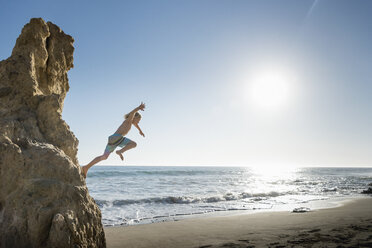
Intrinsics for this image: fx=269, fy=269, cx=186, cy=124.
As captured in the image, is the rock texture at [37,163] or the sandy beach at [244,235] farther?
the sandy beach at [244,235]

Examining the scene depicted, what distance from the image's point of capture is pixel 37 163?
3.80 m

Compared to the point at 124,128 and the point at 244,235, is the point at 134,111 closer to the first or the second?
the point at 124,128

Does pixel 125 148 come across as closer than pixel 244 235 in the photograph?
No

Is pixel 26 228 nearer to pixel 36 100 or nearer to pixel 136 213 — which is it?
pixel 36 100

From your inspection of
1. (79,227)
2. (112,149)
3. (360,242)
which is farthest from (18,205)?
(360,242)

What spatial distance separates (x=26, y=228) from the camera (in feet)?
11.1

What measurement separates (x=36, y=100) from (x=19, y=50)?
101 cm

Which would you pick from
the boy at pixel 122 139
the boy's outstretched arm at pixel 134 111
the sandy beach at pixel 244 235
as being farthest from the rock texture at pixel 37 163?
the sandy beach at pixel 244 235

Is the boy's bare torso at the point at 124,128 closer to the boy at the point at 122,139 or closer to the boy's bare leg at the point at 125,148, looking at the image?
the boy at the point at 122,139

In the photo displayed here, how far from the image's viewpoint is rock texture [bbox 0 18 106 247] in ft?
11.2

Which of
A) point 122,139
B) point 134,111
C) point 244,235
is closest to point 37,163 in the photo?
point 122,139

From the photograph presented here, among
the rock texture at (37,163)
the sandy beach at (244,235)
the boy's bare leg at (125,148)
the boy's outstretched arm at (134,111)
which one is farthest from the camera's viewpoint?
the boy's bare leg at (125,148)

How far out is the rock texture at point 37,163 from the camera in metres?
3.40

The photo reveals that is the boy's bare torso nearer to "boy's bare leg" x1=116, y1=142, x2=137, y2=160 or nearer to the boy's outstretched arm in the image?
the boy's outstretched arm
